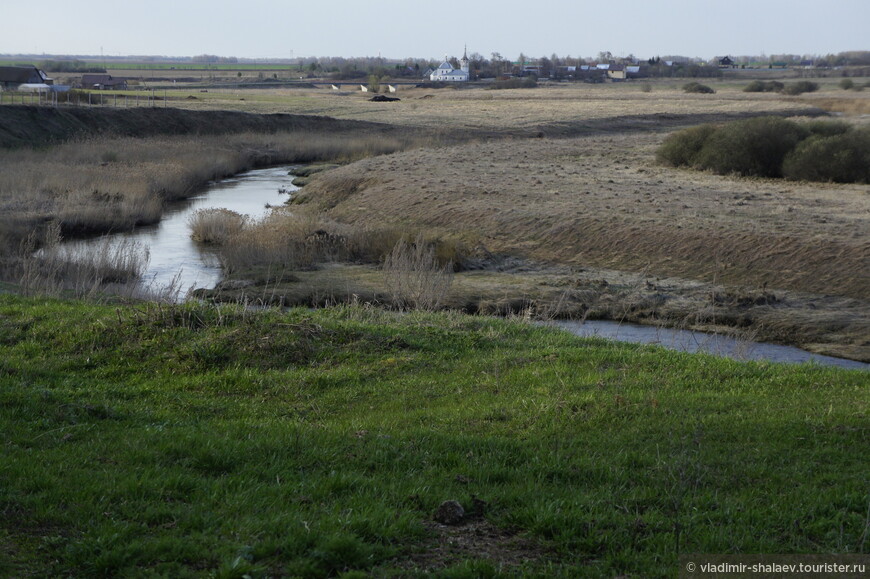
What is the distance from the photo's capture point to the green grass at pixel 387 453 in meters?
5.05

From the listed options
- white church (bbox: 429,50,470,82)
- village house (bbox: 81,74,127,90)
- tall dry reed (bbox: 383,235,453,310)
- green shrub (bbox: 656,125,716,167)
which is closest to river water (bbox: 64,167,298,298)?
tall dry reed (bbox: 383,235,453,310)

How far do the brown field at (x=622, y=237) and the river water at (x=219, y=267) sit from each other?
56 centimetres

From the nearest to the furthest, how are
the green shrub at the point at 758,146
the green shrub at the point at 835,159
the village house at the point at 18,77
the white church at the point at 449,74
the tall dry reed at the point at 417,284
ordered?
the tall dry reed at the point at 417,284 → the green shrub at the point at 835,159 → the green shrub at the point at 758,146 → the village house at the point at 18,77 → the white church at the point at 449,74

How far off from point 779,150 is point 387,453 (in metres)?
31.7

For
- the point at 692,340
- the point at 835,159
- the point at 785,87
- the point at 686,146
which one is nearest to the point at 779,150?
the point at 835,159

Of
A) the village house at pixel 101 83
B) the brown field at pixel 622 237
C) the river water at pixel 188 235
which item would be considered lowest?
the river water at pixel 188 235

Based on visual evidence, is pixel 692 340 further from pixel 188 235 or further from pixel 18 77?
pixel 18 77

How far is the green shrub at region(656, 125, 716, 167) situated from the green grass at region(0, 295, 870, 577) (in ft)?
94.7

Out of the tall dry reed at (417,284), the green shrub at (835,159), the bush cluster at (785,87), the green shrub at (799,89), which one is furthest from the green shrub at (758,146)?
A: the bush cluster at (785,87)

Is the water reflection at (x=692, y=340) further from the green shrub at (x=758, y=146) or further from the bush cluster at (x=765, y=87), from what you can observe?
the bush cluster at (x=765, y=87)

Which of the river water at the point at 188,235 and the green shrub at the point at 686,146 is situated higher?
the green shrub at the point at 686,146

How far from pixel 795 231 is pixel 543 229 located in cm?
685

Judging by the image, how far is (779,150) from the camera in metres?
34.3

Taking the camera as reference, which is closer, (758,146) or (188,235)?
(188,235)
